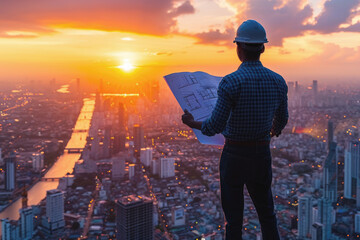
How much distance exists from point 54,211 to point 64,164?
3140mm

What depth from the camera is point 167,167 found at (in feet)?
24.0

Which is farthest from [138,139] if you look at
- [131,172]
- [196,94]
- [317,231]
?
[196,94]

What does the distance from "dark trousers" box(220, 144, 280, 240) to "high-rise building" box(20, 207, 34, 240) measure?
Answer: 4521 millimetres

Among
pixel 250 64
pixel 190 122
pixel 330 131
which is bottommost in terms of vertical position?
pixel 330 131

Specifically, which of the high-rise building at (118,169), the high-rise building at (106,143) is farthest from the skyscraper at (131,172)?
the high-rise building at (106,143)

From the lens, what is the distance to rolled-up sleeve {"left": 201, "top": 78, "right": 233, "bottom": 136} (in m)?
0.60

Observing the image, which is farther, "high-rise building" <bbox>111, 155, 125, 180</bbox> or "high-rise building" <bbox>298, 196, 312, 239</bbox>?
"high-rise building" <bbox>111, 155, 125, 180</bbox>

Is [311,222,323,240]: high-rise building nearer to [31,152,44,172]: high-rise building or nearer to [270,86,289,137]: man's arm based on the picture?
[270,86,289,137]: man's arm

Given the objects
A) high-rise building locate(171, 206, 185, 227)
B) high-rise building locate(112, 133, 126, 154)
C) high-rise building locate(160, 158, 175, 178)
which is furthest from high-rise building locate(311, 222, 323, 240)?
high-rise building locate(112, 133, 126, 154)

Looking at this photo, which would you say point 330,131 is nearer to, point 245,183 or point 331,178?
point 331,178

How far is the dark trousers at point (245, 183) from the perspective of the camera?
2.12ft

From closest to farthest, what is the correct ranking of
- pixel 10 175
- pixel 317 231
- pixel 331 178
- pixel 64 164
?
pixel 317 231, pixel 331 178, pixel 10 175, pixel 64 164

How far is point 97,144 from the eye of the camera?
9.24 metres

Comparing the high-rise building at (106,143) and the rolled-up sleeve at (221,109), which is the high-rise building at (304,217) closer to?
the rolled-up sleeve at (221,109)
